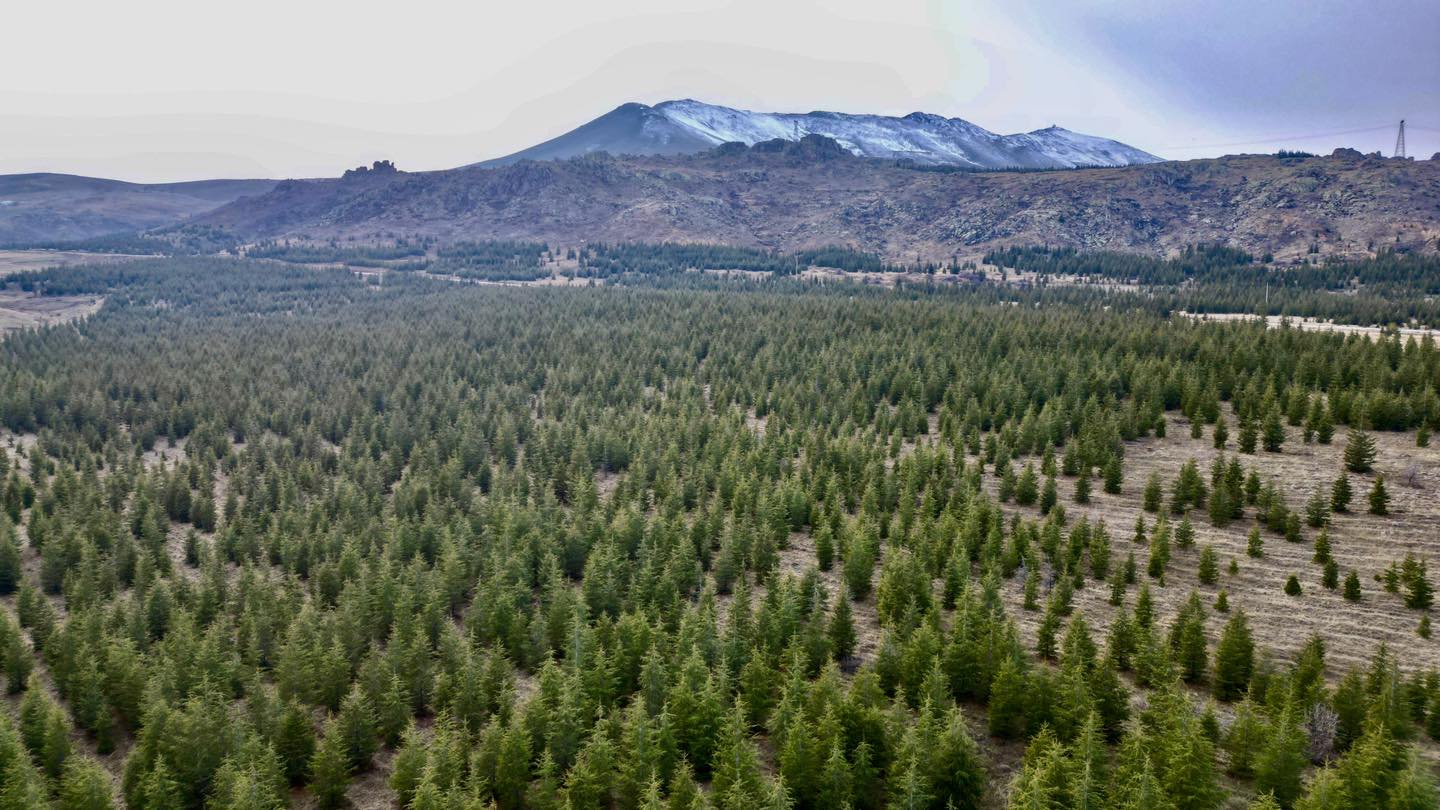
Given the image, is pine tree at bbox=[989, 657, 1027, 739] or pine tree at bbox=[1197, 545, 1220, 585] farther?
pine tree at bbox=[1197, 545, 1220, 585]

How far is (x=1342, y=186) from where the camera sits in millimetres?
158000

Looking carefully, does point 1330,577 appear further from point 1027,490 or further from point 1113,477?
point 1027,490

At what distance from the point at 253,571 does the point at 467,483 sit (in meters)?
14.4

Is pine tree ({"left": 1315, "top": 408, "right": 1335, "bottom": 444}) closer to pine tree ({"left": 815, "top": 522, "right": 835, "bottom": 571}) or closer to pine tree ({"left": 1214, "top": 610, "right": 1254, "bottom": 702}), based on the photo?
pine tree ({"left": 1214, "top": 610, "right": 1254, "bottom": 702})

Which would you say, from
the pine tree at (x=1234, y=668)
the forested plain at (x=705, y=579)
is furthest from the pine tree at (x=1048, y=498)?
the pine tree at (x=1234, y=668)

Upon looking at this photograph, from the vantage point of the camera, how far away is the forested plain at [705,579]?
22.0 metres

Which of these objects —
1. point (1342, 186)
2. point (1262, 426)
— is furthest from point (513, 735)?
point (1342, 186)

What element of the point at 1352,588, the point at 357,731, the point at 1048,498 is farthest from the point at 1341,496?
the point at 357,731

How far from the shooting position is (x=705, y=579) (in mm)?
37344

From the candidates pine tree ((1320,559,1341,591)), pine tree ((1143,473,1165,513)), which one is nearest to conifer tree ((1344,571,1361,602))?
pine tree ((1320,559,1341,591))

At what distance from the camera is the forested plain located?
72.3ft

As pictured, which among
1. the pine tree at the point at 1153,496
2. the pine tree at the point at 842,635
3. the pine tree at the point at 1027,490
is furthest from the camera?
the pine tree at the point at 1027,490

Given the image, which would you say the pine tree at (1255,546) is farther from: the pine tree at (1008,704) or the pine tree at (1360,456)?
the pine tree at (1008,704)

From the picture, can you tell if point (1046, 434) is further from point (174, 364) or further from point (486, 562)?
point (174, 364)
